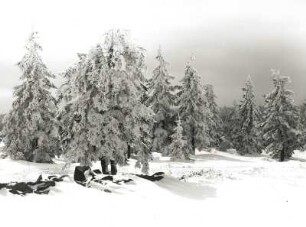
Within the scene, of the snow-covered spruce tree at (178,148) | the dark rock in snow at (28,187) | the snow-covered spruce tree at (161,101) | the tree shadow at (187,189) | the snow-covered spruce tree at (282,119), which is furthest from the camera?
the snow-covered spruce tree at (282,119)

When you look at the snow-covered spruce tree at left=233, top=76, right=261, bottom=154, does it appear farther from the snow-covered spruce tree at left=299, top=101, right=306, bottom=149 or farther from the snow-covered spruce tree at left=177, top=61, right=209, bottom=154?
the snow-covered spruce tree at left=177, top=61, right=209, bottom=154

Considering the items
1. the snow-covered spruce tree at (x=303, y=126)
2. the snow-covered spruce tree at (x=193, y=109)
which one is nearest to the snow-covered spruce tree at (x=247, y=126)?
the snow-covered spruce tree at (x=303, y=126)

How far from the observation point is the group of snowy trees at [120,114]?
20592 mm

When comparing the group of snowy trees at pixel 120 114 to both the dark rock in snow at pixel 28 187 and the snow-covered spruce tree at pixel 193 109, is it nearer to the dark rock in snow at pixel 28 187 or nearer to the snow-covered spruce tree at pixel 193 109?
the snow-covered spruce tree at pixel 193 109

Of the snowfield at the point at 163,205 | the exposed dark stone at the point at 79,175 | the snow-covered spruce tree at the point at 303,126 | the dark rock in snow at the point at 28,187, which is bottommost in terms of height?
the snowfield at the point at 163,205

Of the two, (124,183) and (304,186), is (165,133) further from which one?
(124,183)

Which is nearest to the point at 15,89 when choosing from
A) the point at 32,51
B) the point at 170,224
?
the point at 32,51

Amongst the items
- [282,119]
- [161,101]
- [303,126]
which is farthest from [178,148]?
[303,126]

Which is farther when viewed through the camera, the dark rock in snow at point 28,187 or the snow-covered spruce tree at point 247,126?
the snow-covered spruce tree at point 247,126

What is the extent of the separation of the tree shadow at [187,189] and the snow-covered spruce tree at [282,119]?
36944mm

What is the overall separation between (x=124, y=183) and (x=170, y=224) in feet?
14.4

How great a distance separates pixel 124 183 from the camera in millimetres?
16609

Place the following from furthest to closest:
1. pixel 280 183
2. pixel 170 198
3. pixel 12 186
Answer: pixel 280 183
pixel 170 198
pixel 12 186

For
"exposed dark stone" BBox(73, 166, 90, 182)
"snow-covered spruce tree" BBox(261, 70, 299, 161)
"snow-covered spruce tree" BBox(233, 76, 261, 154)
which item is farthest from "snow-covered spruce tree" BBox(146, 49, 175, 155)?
"exposed dark stone" BBox(73, 166, 90, 182)
